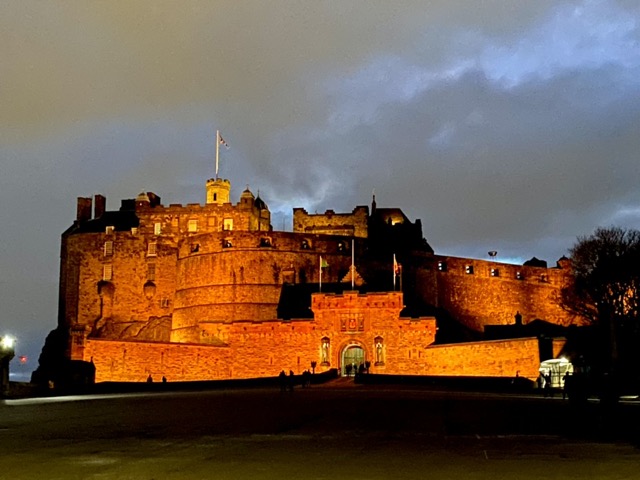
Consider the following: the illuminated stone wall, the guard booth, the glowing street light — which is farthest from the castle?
the glowing street light

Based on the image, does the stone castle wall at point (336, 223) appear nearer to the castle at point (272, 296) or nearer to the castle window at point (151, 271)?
the castle at point (272, 296)

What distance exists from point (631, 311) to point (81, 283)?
115ft

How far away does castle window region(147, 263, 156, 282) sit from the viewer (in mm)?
54031

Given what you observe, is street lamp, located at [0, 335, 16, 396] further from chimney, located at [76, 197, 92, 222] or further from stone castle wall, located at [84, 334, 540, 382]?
chimney, located at [76, 197, 92, 222]

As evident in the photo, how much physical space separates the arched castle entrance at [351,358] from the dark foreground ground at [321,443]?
2291 centimetres

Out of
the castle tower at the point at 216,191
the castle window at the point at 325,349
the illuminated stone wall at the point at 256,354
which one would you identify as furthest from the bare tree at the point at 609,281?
the castle tower at the point at 216,191

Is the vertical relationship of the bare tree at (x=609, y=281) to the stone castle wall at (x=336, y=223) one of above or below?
below

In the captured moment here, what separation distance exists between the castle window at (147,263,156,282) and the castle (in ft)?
0.31

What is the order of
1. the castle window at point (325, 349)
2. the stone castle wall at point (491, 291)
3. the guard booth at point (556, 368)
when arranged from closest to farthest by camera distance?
the guard booth at point (556, 368)
the castle window at point (325, 349)
the stone castle wall at point (491, 291)

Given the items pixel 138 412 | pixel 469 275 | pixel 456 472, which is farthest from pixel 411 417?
pixel 469 275

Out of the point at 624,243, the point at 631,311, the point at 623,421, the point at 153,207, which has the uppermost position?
the point at 153,207

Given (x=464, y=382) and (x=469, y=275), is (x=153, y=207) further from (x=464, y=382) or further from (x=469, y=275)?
(x=464, y=382)

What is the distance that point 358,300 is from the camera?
40156 millimetres

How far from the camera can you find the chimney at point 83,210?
5937 cm
